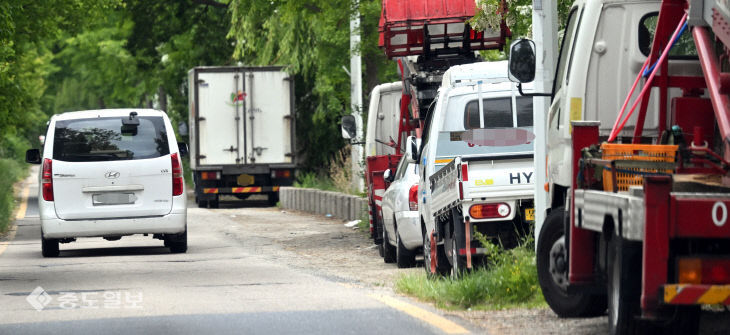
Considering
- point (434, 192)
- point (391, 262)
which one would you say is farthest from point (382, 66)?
point (434, 192)

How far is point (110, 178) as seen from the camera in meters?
17.0

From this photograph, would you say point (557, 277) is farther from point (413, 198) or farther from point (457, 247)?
point (413, 198)

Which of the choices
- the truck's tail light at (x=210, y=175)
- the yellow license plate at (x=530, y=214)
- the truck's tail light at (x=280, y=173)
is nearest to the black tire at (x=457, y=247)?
the yellow license plate at (x=530, y=214)

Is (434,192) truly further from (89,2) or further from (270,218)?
(89,2)

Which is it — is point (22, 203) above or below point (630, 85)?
below

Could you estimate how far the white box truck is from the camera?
32.6 meters

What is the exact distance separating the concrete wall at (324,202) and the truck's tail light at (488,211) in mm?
11298

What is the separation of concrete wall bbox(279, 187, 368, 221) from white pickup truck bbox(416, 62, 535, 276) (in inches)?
365

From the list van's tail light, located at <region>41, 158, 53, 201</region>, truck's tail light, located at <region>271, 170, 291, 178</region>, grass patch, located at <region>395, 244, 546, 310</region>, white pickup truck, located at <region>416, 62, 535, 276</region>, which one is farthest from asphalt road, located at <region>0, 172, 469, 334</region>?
truck's tail light, located at <region>271, 170, 291, 178</region>

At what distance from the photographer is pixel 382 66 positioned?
3203cm

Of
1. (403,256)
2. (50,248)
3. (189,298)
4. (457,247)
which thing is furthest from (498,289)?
(50,248)

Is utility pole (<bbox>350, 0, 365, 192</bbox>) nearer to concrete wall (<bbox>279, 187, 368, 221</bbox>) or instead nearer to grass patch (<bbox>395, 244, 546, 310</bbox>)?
concrete wall (<bbox>279, 187, 368, 221</bbox>)

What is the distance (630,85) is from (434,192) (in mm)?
3920

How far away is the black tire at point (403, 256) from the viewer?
1507cm
